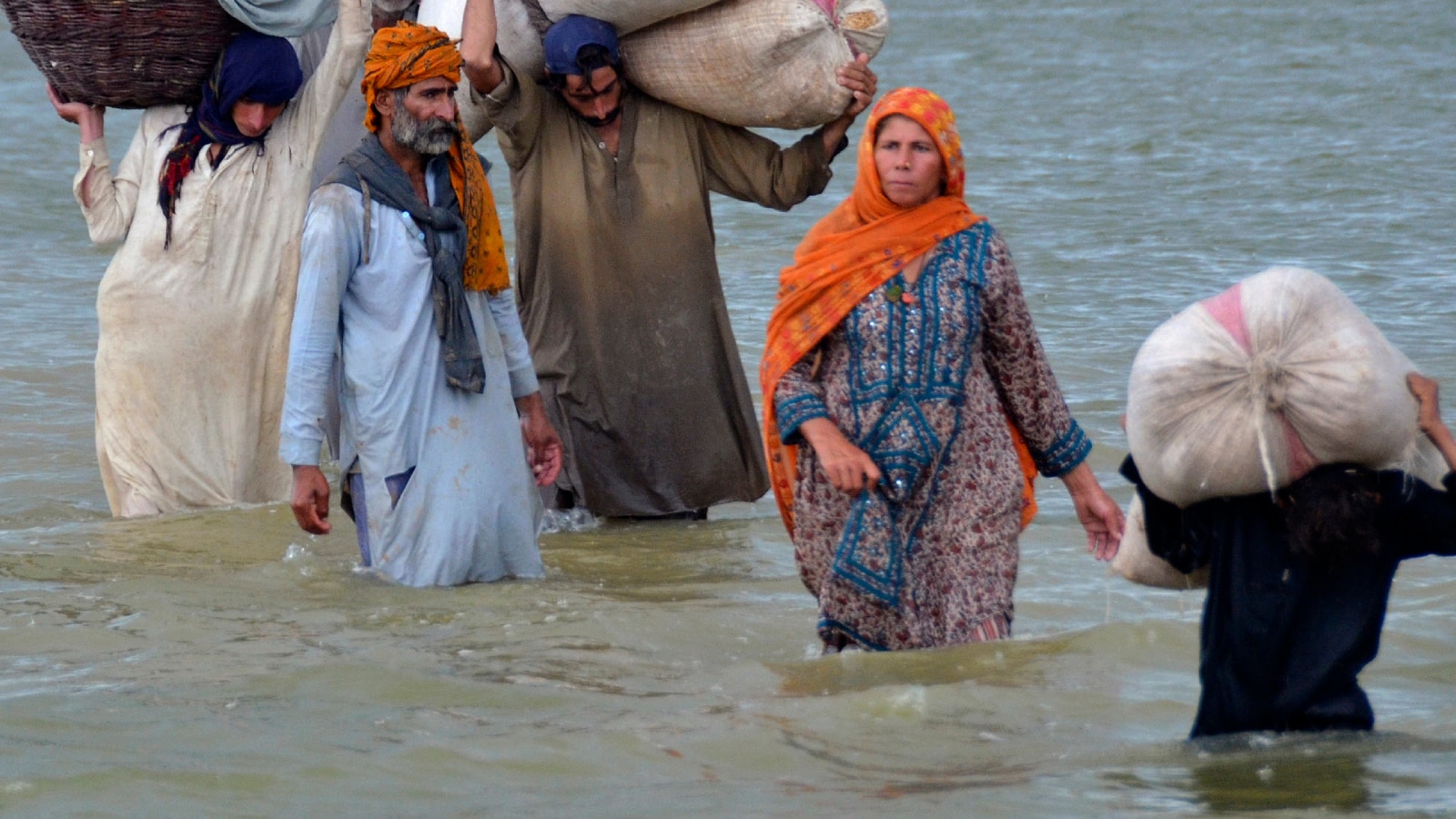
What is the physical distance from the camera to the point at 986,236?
450 cm

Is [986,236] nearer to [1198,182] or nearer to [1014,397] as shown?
[1014,397]

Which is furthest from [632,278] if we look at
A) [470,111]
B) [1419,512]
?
[1419,512]

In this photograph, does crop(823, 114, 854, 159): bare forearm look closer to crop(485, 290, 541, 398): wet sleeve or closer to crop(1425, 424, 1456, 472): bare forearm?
crop(485, 290, 541, 398): wet sleeve

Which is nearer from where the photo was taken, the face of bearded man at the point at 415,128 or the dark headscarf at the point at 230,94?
the face of bearded man at the point at 415,128

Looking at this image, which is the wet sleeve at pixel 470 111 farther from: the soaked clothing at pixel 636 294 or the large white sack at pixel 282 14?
the large white sack at pixel 282 14

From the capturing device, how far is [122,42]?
19.8 feet

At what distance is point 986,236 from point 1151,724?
1.12 m

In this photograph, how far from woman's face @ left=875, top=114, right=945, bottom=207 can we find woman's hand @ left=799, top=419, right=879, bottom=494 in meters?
0.52

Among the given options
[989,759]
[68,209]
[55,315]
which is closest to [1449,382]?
[989,759]

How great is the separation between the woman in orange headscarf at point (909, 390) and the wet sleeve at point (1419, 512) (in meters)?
1.16

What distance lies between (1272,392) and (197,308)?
4074mm

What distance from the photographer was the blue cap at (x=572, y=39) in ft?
19.1

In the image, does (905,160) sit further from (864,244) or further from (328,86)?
(328,86)

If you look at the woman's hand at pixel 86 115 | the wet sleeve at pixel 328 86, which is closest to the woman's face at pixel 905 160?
the wet sleeve at pixel 328 86
